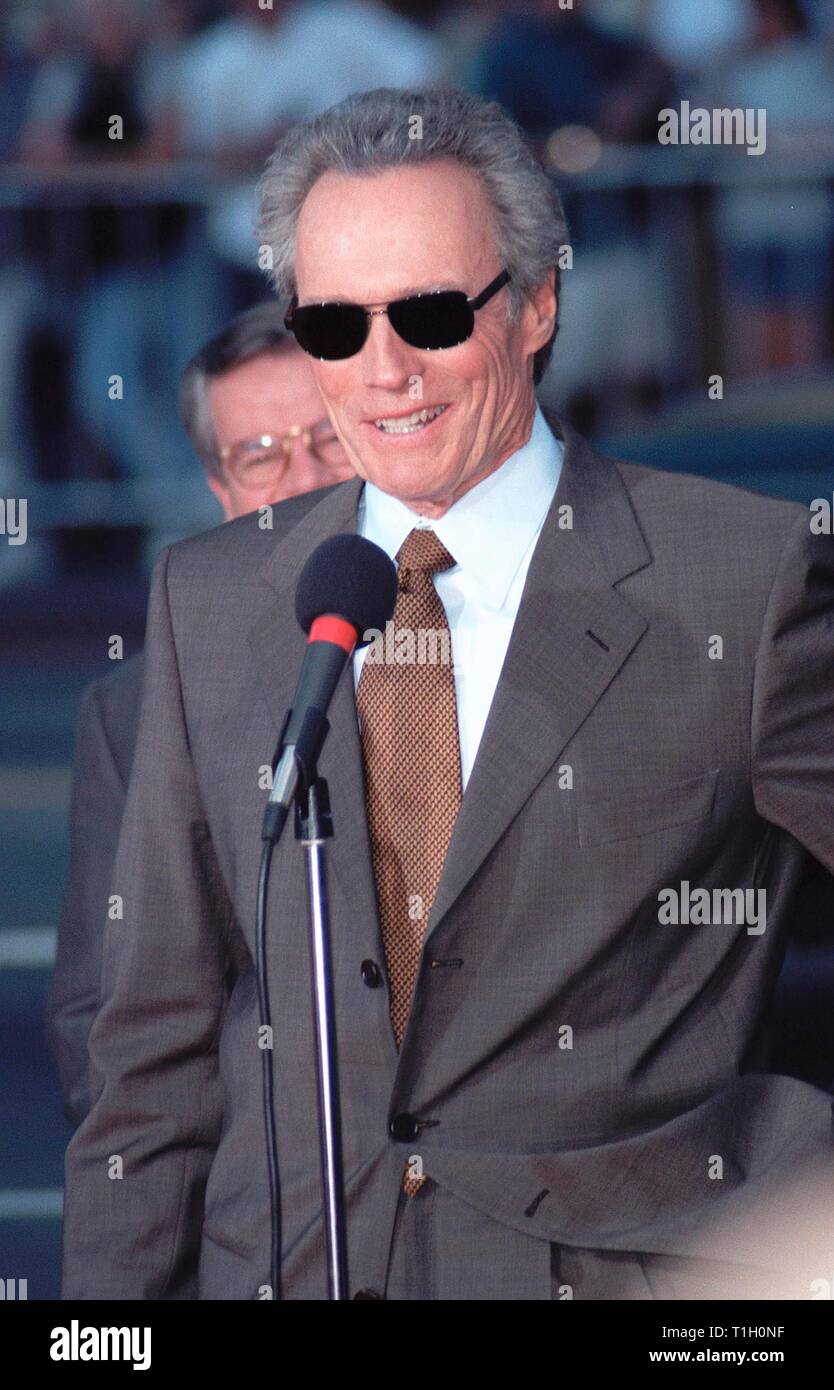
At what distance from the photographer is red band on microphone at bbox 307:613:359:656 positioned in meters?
1.77

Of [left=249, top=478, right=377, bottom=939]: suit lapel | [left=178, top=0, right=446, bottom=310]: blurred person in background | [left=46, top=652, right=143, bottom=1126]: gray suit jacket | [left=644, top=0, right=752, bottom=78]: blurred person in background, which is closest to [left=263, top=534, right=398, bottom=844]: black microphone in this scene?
[left=249, top=478, right=377, bottom=939]: suit lapel

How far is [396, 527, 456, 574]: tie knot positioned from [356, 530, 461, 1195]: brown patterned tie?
0.07ft

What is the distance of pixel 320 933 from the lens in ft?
5.59

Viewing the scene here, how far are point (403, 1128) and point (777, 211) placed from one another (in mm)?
3959

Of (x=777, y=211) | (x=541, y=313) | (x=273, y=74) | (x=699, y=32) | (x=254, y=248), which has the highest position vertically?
(x=699, y=32)

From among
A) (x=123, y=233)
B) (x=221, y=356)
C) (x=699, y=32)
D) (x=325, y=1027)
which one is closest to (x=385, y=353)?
(x=325, y=1027)

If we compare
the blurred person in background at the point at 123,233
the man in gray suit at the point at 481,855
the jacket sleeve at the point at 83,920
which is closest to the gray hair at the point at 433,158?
the man in gray suit at the point at 481,855

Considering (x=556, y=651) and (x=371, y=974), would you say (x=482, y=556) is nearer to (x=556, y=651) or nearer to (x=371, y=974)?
(x=556, y=651)

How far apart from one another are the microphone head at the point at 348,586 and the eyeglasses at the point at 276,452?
5.17 feet

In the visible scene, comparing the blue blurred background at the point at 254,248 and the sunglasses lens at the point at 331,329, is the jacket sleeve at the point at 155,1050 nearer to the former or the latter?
the sunglasses lens at the point at 331,329

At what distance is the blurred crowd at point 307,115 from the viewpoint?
550 cm

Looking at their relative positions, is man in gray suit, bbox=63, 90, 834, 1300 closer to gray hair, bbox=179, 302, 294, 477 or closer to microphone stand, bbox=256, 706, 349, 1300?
microphone stand, bbox=256, 706, 349, 1300

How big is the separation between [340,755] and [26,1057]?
6.60 feet

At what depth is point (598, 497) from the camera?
7.52 feet
